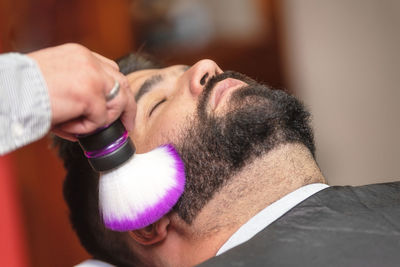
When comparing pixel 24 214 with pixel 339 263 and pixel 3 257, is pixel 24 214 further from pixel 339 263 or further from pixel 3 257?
pixel 339 263

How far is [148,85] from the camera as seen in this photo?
1.33 meters

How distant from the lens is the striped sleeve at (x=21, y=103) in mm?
745

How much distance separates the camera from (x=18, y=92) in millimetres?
750

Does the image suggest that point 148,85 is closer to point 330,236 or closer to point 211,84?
point 211,84

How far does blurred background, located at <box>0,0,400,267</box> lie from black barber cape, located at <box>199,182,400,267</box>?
4.64 feet

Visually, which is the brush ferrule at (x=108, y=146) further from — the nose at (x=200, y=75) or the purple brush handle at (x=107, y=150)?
the nose at (x=200, y=75)

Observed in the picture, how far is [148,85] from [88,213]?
40 centimetres

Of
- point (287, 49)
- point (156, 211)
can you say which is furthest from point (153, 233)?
point (287, 49)

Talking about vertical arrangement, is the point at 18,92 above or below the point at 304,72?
above

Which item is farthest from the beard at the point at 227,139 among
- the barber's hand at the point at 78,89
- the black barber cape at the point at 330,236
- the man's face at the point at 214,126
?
the barber's hand at the point at 78,89

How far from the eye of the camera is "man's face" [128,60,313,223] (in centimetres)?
110

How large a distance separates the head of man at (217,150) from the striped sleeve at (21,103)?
16.6 inches

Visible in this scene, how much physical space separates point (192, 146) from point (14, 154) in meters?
1.13

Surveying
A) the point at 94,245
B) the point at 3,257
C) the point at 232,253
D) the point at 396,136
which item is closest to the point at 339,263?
the point at 232,253
